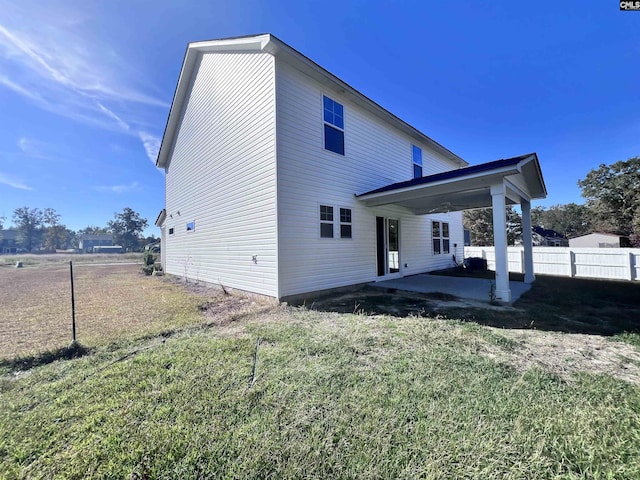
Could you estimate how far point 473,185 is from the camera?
20.8 feet

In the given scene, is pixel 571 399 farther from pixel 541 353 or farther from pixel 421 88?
pixel 421 88

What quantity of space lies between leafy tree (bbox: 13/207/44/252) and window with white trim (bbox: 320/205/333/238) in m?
107

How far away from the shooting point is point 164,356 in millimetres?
3342

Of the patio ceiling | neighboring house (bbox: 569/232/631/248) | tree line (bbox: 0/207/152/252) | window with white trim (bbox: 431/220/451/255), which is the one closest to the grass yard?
the patio ceiling

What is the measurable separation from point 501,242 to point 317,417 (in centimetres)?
595

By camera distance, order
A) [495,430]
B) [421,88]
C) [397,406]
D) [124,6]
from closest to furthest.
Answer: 1. [495,430]
2. [397,406]
3. [124,6]
4. [421,88]

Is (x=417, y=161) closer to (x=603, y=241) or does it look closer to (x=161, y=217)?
(x=161, y=217)

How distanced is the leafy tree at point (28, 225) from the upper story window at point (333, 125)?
106393 millimetres

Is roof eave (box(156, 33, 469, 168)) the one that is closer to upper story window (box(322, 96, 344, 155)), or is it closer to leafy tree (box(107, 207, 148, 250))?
upper story window (box(322, 96, 344, 155))

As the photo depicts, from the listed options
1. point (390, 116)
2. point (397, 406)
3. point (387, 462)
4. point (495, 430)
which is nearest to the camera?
point (387, 462)

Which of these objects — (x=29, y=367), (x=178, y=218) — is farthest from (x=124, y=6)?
(x=29, y=367)

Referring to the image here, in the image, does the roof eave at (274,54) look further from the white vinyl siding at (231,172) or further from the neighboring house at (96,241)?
the neighboring house at (96,241)

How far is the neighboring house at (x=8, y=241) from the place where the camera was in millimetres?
68512

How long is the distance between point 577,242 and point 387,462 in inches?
1699
